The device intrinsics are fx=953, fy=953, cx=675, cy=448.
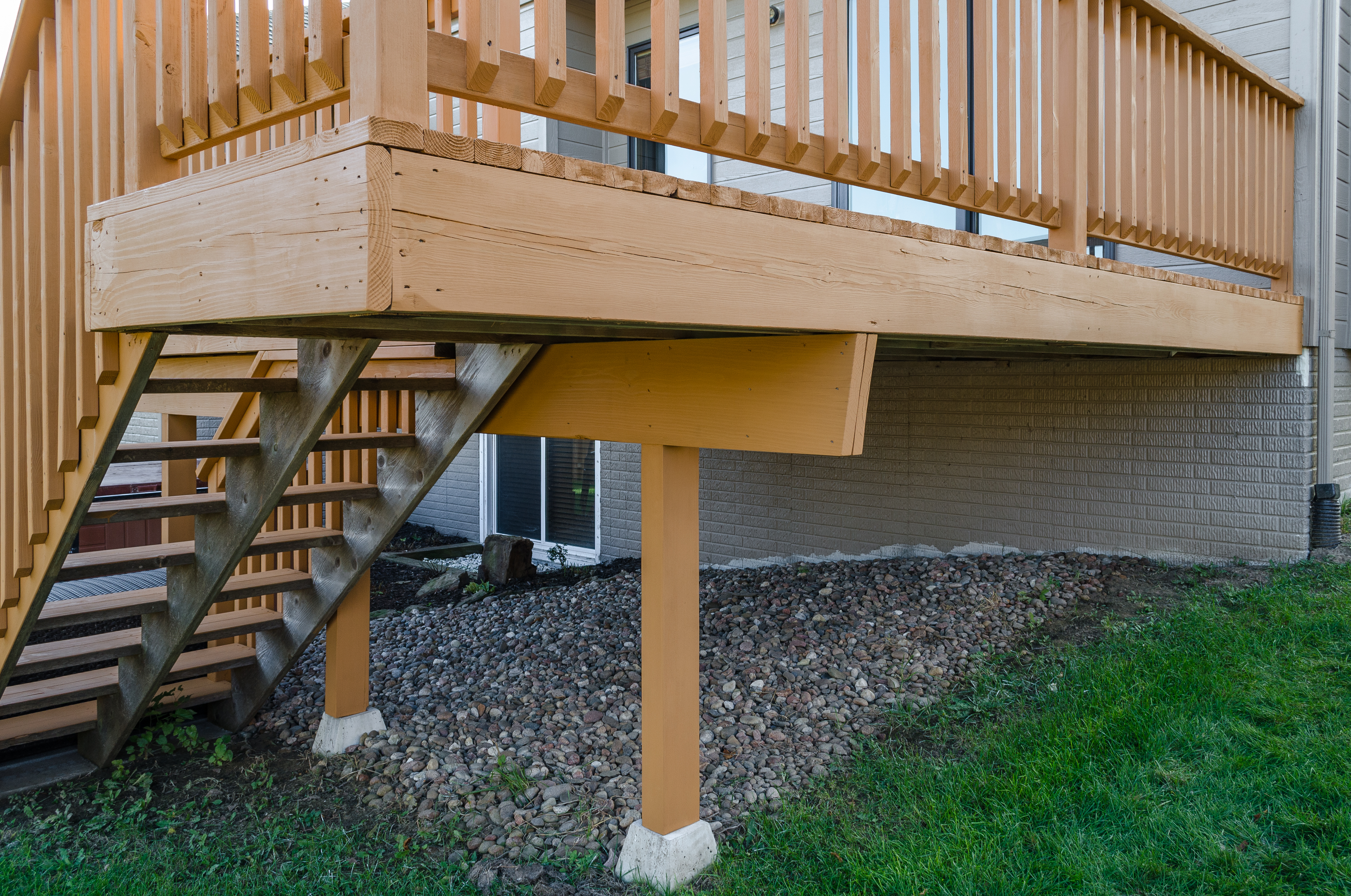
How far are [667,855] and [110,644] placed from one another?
91.9 inches

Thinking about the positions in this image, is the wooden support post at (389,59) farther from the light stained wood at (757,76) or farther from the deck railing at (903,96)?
the light stained wood at (757,76)

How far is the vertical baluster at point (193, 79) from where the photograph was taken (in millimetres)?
2008

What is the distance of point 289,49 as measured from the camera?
5.65ft

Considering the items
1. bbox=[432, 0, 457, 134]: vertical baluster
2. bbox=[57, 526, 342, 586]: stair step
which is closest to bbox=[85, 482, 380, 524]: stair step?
bbox=[57, 526, 342, 586]: stair step

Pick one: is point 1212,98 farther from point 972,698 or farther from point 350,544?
point 350,544

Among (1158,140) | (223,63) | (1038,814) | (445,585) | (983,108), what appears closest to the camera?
(223,63)

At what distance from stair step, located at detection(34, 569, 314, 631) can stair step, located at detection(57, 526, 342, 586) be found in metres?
0.05

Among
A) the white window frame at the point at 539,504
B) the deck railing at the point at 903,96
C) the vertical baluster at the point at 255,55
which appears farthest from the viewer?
the white window frame at the point at 539,504

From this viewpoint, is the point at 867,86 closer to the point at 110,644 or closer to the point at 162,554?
the point at 162,554

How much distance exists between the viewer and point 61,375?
2.46m

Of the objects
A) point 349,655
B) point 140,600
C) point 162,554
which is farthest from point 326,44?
point 349,655

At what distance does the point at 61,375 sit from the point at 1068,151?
320 centimetres

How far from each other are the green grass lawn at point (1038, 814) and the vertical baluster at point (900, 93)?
184 centimetres

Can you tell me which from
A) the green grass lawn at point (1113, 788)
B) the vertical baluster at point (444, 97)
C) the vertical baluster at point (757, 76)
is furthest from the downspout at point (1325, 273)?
the vertical baluster at point (444, 97)
